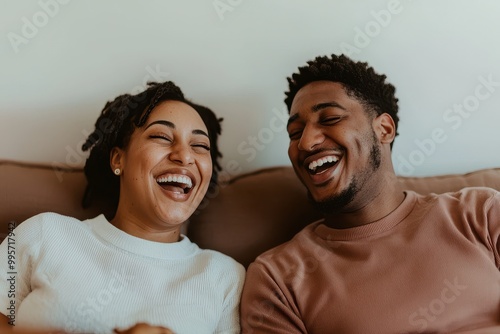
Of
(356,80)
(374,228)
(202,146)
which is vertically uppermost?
(356,80)

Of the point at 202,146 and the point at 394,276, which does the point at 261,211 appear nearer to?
the point at 202,146

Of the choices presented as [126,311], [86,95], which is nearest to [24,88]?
[86,95]

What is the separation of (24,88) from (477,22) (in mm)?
1637

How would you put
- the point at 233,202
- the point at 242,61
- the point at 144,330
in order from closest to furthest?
the point at 144,330 → the point at 233,202 → the point at 242,61

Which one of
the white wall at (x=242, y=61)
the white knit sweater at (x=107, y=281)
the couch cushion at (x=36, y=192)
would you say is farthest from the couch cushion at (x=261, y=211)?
the couch cushion at (x=36, y=192)

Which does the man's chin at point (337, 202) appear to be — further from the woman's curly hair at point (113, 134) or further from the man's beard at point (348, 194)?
the woman's curly hair at point (113, 134)

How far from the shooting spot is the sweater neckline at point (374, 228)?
1185 mm

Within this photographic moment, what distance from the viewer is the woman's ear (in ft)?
4.34

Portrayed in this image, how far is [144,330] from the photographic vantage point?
1031mm

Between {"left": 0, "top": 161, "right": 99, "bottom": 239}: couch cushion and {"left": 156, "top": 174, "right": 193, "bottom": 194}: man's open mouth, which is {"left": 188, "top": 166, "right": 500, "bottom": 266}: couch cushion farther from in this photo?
{"left": 0, "top": 161, "right": 99, "bottom": 239}: couch cushion

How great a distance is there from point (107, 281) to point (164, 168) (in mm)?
323

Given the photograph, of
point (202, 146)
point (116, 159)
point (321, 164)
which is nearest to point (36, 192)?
point (116, 159)

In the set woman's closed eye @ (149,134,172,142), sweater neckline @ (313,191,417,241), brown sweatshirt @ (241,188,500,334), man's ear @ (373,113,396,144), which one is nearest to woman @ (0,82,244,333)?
woman's closed eye @ (149,134,172,142)

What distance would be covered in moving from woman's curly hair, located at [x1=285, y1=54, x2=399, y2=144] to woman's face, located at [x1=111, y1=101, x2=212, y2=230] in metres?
0.37
